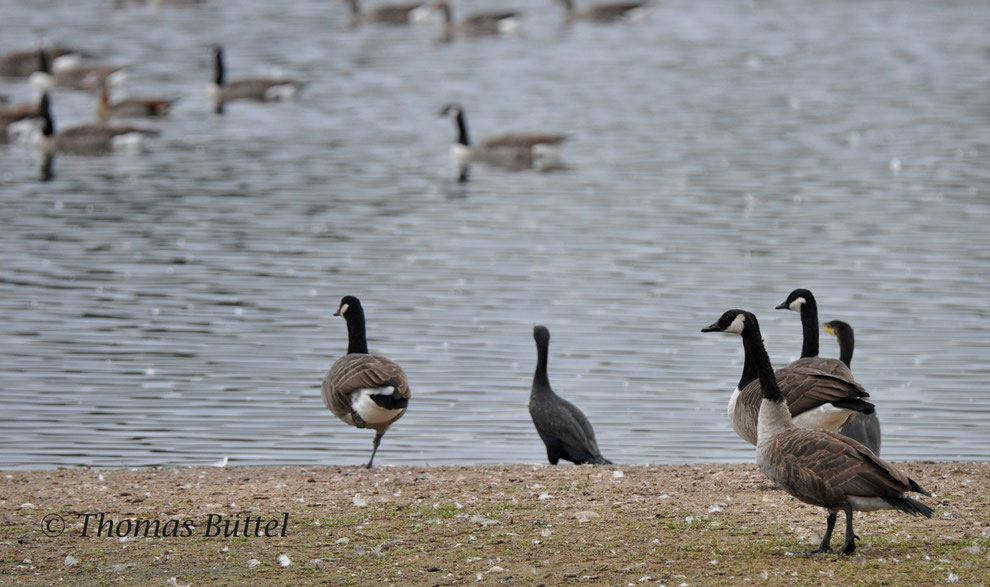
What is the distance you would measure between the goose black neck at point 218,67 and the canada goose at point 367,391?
25491 millimetres

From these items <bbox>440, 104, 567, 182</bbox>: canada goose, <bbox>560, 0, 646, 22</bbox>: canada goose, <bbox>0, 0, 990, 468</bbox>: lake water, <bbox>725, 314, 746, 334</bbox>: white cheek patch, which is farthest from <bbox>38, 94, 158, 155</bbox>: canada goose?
<bbox>560, 0, 646, 22</bbox>: canada goose

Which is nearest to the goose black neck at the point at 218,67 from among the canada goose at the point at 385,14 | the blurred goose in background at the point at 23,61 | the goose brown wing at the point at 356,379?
the blurred goose in background at the point at 23,61

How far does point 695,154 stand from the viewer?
2855 centimetres

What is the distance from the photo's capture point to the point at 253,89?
35.6 metres

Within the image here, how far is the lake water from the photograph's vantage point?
14.0 metres

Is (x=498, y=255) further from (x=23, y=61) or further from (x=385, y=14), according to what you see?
(x=385, y=14)

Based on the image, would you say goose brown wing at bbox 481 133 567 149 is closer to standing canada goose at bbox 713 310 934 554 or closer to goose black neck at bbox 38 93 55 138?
goose black neck at bbox 38 93 55 138

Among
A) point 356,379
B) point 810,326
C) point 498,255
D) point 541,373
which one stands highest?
point 810,326

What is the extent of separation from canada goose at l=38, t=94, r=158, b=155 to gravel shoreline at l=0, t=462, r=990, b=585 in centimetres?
2012

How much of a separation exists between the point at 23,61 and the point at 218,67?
294 inches

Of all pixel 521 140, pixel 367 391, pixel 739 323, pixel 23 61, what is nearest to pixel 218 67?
pixel 23 61

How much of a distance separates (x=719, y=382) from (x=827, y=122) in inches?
697

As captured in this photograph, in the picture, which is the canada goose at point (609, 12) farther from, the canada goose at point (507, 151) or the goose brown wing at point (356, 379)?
the goose brown wing at point (356, 379)

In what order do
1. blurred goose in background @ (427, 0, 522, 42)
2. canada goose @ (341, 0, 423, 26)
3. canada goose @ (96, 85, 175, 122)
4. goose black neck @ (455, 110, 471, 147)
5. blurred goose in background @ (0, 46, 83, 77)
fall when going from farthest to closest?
1. canada goose @ (341, 0, 423, 26)
2. blurred goose in background @ (427, 0, 522, 42)
3. blurred goose in background @ (0, 46, 83, 77)
4. canada goose @ (96, 85, 175, 122)
5. goose black neck @ (455, 110, 471, 147)
